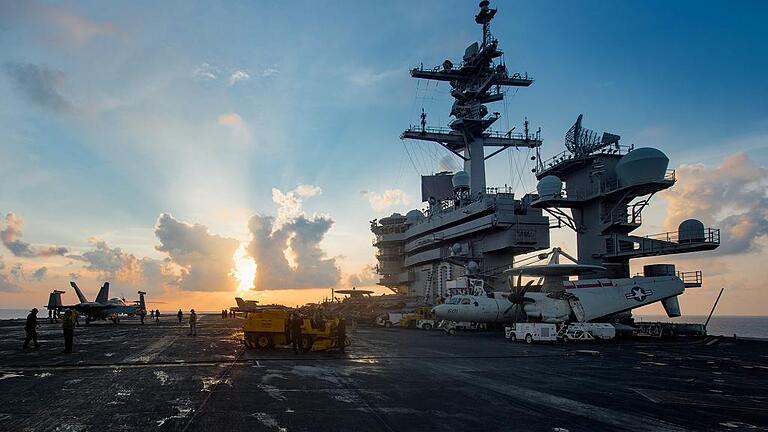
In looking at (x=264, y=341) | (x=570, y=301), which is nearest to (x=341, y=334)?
(x=264, y=341)

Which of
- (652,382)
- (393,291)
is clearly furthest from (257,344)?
(393,291)

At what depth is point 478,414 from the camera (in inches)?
439

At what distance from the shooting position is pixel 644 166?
42.1 meters

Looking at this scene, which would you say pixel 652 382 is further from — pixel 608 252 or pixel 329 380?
pixel 608 252

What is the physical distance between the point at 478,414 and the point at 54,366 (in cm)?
1704

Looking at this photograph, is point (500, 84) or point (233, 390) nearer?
point (233, 390)

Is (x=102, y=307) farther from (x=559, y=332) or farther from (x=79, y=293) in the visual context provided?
(x=559, y=332)

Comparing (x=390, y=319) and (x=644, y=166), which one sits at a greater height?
(x=644, y=166)

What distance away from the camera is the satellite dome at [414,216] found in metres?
82.3

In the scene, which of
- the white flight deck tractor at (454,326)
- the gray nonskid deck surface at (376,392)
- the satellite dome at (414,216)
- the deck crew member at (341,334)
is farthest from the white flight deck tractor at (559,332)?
the satellite dome at (414,216)

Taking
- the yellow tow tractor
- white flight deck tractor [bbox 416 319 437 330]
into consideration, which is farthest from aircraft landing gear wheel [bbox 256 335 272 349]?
white flight deck tractor [bbox 416 319 437 330]

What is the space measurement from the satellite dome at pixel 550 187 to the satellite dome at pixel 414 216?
34.5m

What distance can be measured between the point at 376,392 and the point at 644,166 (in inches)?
1461

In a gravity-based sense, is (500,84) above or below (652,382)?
above
